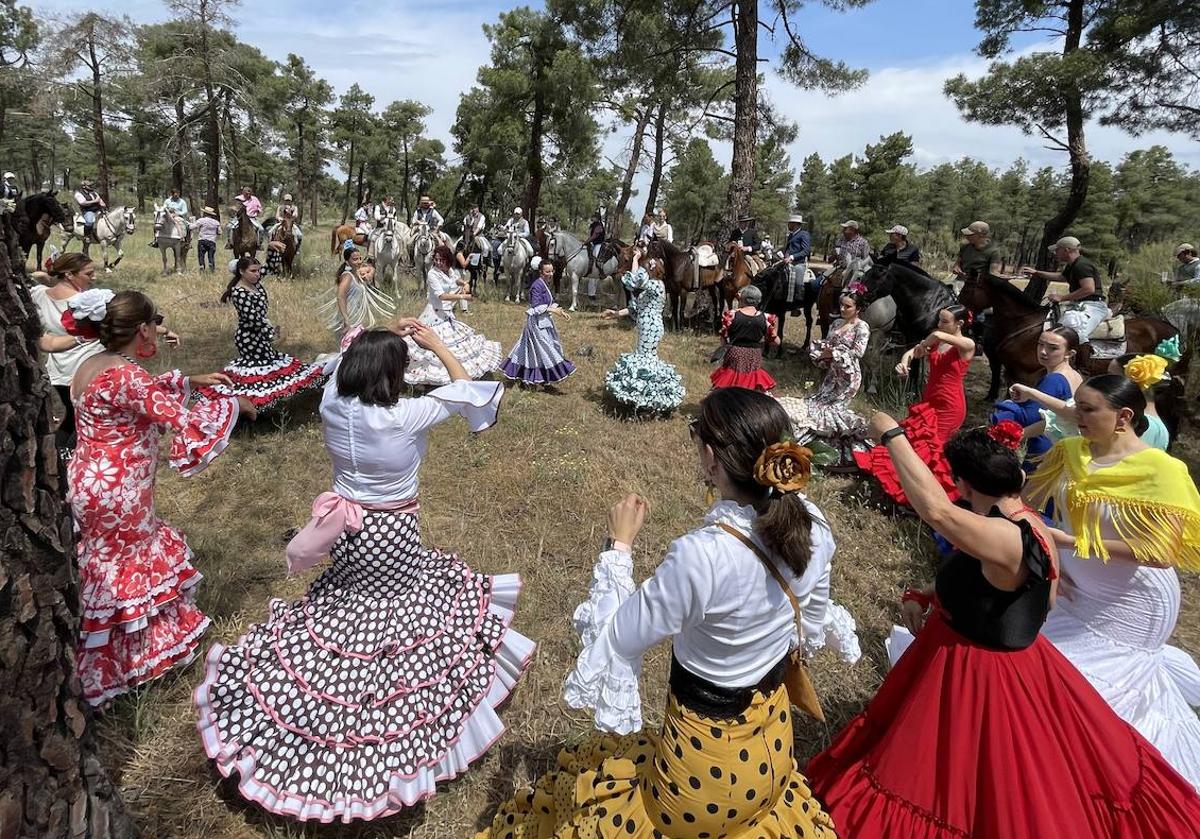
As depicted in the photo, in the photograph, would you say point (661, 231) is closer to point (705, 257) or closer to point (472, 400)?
point (705, 257)

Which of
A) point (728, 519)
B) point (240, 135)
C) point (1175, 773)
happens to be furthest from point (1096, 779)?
point (240, 135)

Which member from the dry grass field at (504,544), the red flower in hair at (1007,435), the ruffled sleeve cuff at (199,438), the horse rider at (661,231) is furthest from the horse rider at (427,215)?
the red flower in hair at (1007,435)

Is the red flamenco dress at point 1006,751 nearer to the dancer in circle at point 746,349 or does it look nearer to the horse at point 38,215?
the dancer in circle at point 746,349

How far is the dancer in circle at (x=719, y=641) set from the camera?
5.65 ft

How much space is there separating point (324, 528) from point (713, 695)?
1656 millimetres

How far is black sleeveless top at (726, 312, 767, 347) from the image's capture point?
7.28m

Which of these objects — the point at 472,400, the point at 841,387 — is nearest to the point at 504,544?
the point at 472,400

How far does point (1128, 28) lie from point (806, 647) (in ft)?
43.6

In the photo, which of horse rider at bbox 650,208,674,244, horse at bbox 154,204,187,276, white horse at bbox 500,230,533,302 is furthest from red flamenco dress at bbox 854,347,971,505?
horse at bbox 154,204,187,276

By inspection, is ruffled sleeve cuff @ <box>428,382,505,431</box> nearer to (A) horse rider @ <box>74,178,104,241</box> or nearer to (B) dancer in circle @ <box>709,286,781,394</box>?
(B) dancer in circle @ <box>709,286,781,394</box>

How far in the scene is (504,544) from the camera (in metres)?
5.24

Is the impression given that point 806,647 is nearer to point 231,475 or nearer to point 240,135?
point 231,475

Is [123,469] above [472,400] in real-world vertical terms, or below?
below

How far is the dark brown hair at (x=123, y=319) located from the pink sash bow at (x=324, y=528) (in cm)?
139
